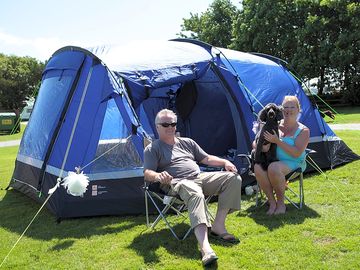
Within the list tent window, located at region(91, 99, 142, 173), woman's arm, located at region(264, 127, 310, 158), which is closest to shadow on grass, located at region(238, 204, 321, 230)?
woman's arm, located at region(264, 127, 310, 158)

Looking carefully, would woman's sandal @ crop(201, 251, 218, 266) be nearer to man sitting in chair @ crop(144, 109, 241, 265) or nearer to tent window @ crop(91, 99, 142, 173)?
man sitting in chair @ crop(144, 109, 241, 265)

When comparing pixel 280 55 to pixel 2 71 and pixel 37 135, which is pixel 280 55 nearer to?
pixel 37 135

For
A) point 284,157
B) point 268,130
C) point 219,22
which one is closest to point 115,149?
point 268,130

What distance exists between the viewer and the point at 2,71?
3581cm

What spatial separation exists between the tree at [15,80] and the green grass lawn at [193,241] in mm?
33623

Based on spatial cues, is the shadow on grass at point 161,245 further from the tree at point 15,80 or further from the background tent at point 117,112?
the tree at point 15,80

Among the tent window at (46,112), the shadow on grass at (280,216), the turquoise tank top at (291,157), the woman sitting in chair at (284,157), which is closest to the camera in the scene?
the shadow on grass at (280,216)

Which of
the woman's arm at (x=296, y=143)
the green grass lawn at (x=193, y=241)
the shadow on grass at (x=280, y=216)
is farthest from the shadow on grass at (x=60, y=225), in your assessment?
the woman's arm at (x=296, y=143)

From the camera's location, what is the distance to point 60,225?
4.30 m

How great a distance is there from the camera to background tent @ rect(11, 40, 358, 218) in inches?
177

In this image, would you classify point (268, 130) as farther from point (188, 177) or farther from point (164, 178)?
point (164, 178)

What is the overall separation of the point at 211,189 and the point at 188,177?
23 cm

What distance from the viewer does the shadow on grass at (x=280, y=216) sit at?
3.95 metres

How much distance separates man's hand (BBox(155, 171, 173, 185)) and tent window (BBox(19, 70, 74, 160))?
191cm
